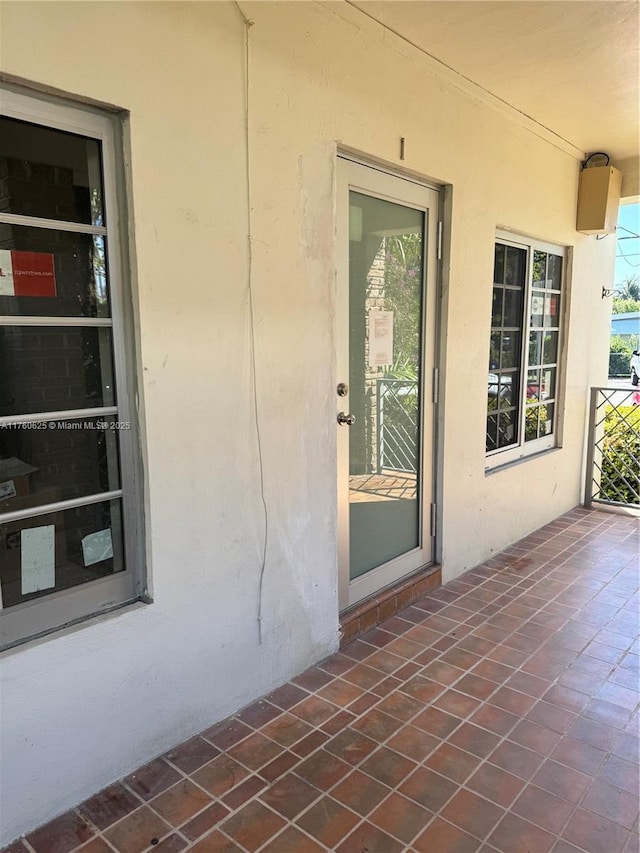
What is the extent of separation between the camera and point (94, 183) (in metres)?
1.69

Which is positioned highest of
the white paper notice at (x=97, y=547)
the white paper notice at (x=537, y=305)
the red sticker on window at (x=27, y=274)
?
the white paper notice at (x=537, y=305)

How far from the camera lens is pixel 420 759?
189cm

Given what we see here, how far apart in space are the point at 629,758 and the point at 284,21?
278 centimetres

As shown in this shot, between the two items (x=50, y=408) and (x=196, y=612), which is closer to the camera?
(x=50, y=408)

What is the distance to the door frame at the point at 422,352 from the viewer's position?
2465 mm

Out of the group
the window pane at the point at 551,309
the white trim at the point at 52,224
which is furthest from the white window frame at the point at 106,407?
the window pane at the point at 551,309

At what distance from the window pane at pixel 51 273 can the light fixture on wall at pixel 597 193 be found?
3.84 m

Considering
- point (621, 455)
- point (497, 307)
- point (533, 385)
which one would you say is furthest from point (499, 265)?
point (621, 455)

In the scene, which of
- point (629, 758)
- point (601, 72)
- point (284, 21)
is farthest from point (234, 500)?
point (601, 72)

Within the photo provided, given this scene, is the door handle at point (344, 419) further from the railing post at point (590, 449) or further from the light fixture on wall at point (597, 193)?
the railing post at point (590, 449)

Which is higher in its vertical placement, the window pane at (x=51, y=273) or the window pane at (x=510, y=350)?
the window pane at (x=51, y=273)

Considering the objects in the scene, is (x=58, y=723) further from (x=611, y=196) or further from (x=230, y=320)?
(x=611, y=196)

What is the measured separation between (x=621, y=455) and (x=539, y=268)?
6.26ft

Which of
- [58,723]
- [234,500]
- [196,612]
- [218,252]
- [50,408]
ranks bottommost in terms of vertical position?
[58,723]
